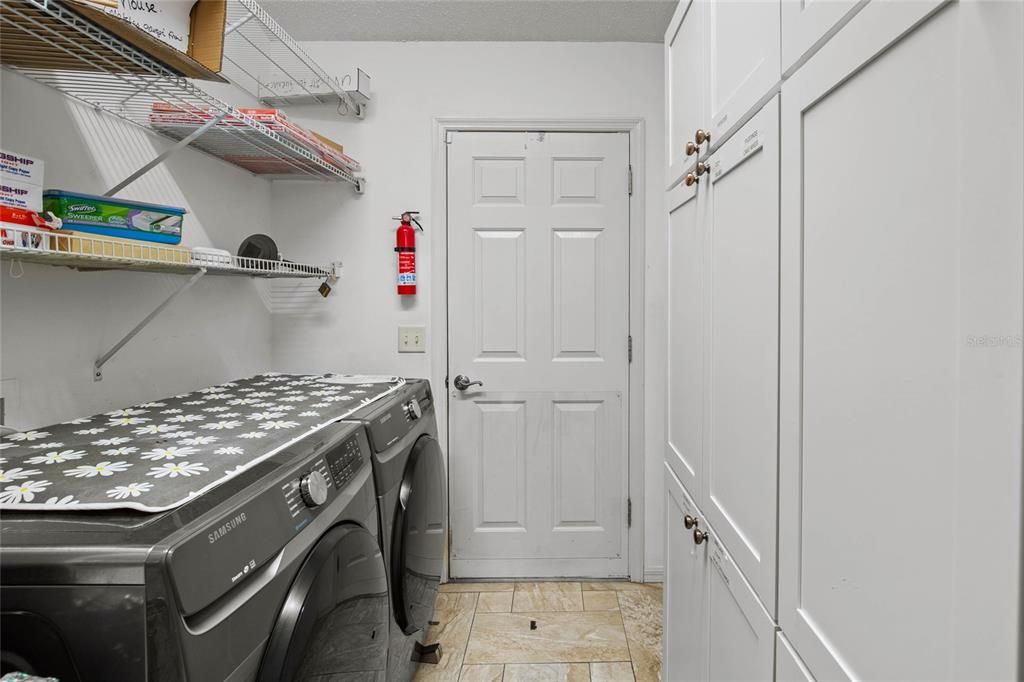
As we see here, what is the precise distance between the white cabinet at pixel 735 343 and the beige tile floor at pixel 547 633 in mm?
981

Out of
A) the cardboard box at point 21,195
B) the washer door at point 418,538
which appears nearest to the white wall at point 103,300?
the cardboard box at point 21,195

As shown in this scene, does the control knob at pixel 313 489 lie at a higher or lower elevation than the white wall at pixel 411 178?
lower

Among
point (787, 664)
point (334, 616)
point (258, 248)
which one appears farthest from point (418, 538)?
point (258, 248)

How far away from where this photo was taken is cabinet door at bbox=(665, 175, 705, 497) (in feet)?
4.05

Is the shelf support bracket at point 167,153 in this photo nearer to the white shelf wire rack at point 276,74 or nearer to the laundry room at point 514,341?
the laundry room at point 514,341

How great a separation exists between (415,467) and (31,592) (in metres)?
0.99

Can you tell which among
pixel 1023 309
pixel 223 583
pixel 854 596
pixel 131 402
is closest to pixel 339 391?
pixel 131 402

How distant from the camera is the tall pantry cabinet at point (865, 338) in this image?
1.31 feet

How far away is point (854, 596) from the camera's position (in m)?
0.60

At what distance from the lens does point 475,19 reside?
219cm

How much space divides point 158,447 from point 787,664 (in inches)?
46.3

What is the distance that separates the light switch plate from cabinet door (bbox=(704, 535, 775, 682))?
5.18ft

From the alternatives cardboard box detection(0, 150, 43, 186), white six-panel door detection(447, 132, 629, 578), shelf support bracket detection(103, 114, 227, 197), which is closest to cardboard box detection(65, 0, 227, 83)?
shelf support bracket detection(103, 114, 227, 197)

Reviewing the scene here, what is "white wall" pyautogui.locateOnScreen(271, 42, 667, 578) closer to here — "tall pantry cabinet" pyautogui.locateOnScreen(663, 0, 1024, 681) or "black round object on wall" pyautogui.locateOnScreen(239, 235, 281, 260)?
"black round object on wall" pyautogui.locateOnScreen(239, 235, 281, 260)
